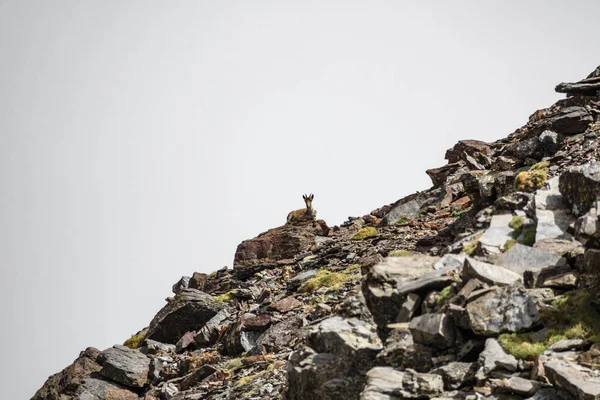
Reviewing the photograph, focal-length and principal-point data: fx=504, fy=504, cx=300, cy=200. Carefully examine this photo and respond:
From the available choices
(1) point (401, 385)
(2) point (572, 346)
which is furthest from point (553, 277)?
(1) point (401, 385)

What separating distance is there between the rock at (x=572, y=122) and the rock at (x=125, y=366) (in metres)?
28.9

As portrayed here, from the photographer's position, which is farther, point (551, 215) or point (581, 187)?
point (551, 215)

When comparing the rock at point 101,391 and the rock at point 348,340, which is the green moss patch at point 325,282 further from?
the rock at point 348,340

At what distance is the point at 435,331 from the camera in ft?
40.8

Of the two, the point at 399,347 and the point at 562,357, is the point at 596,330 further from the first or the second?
the point at 399,347

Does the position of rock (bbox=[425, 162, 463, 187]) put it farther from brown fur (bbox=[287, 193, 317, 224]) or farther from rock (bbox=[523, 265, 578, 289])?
rock (bbox=[523, 265, 578, 289])

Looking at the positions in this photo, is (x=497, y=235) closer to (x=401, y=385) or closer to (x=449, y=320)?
(x=449, y=320)

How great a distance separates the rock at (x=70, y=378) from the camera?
32188 mm

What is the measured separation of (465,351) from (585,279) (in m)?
3.61

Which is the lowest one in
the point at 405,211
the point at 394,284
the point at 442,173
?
the point at 394,284

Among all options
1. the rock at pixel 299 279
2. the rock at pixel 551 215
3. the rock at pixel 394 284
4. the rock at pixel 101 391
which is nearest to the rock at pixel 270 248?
the rock at pixel 299 279

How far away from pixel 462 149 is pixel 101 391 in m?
36.2

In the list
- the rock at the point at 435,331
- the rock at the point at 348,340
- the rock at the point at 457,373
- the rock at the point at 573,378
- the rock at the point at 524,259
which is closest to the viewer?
the rock at the point at 573,378

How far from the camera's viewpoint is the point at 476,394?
10.5m
